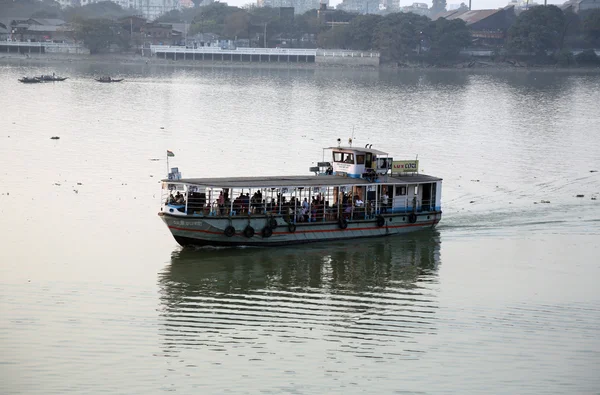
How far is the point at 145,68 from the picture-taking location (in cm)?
16088

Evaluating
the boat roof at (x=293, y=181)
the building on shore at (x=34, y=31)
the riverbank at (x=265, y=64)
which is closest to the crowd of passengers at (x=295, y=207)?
the boat roof at (x=293, y=181)

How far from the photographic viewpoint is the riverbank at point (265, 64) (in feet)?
557

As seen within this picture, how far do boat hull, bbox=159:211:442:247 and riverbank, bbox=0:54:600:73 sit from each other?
13524 centimetres

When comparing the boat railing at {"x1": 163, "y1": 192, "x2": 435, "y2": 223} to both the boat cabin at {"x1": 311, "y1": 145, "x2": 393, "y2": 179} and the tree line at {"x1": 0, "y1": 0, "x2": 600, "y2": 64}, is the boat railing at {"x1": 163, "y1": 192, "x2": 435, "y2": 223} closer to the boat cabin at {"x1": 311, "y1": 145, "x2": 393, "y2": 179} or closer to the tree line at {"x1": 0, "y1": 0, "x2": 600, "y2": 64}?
the boat cabin at {"x1": 311, "y1": 145, "x2": 393, "y2": 179}

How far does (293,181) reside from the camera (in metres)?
33.9

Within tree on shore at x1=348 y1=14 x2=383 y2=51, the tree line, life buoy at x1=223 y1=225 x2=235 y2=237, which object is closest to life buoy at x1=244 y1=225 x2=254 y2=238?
life buoy at x1=223 y1=225 x2=235 y2=237

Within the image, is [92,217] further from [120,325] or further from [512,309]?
[512,309]

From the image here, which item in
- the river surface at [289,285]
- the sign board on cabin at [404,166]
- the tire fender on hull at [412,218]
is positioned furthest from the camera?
the sign board on cabin at [404,166]

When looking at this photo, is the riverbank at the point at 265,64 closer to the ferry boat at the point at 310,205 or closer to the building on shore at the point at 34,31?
the building on shore at the point at 34,31

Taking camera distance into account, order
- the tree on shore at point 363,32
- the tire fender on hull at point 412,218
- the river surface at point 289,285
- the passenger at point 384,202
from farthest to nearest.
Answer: the tree on shore at point 363,32 → the tire fender on hull at point 412,218 → the passenger at point 384,202 → the river surface at point 289,285

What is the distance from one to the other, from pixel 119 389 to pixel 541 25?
163m

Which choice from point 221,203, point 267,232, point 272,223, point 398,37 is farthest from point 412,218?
point 398,37

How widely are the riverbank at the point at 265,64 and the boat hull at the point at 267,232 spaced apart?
135 m

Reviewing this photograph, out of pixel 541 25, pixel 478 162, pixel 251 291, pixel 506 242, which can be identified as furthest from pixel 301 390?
pixel 541 25
